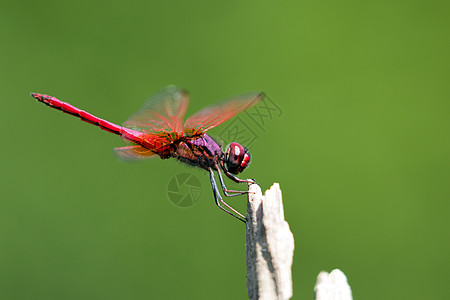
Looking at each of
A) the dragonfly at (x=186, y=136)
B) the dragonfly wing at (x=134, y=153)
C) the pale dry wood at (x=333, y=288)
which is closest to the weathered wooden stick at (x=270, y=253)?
the pale dry wood at (x=333, y=288)

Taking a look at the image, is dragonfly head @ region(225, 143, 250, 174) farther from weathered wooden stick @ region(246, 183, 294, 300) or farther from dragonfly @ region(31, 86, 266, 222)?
weathered wooden stick @ region(246, 183, 294, 300)

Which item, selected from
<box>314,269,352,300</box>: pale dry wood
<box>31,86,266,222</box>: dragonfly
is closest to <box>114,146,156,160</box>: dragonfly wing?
<box>31,86,266,222</box>: dragonfly

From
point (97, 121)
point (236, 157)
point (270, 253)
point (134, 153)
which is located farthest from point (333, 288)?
point (97, 121)

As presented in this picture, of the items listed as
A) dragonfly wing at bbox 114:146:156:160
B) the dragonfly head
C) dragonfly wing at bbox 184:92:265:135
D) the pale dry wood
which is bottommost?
the pale dry wood

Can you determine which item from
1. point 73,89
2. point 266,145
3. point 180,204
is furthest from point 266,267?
point 73,89

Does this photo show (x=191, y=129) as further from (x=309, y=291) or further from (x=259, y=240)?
(x=309, y=291)

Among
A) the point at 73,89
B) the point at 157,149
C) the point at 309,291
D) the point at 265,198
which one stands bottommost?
the point at 265,198

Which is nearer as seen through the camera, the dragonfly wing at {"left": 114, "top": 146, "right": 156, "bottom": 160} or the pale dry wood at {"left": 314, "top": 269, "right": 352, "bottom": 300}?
the pale dry wood at {"left": 314, "top": 269, "right": 352, "bottom": 300}
